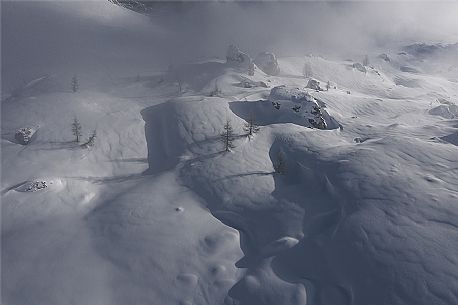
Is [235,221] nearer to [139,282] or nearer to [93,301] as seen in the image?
[139,282]

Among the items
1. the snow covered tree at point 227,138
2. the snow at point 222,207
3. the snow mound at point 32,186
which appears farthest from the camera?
the snow covered tree at point 227,138

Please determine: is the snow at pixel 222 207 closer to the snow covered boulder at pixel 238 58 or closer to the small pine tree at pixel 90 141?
the small pine tree at pixel 90 141

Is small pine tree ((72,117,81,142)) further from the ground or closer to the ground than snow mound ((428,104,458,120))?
closer to the ground

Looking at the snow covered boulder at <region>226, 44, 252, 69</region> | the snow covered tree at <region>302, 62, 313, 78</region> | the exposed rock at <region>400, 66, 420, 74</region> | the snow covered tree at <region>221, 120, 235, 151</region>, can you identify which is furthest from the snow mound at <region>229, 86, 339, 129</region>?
the exposed rock at <region>400, 66, 420, 74</region>

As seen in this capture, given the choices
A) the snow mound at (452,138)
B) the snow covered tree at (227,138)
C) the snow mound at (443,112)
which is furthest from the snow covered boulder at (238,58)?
the snow mound at (452,138)

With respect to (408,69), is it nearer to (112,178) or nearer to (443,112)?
(443,112)

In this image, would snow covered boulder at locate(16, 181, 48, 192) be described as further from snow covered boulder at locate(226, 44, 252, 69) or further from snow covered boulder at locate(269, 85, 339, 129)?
snow covered boulder at locate(226, 44, 252, 69)

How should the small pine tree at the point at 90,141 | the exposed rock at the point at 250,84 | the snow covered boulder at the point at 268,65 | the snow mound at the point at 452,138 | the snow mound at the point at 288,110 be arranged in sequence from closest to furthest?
the snow mound at the point at 452,138 < the small pine tree at the point at 90,141 < the snow mound at the point at 288,110 < the exposed rock at the point at 250,84 < the snow covered boulder at the point at 268,65

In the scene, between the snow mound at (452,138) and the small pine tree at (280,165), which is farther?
the snow mound at (452,138)
